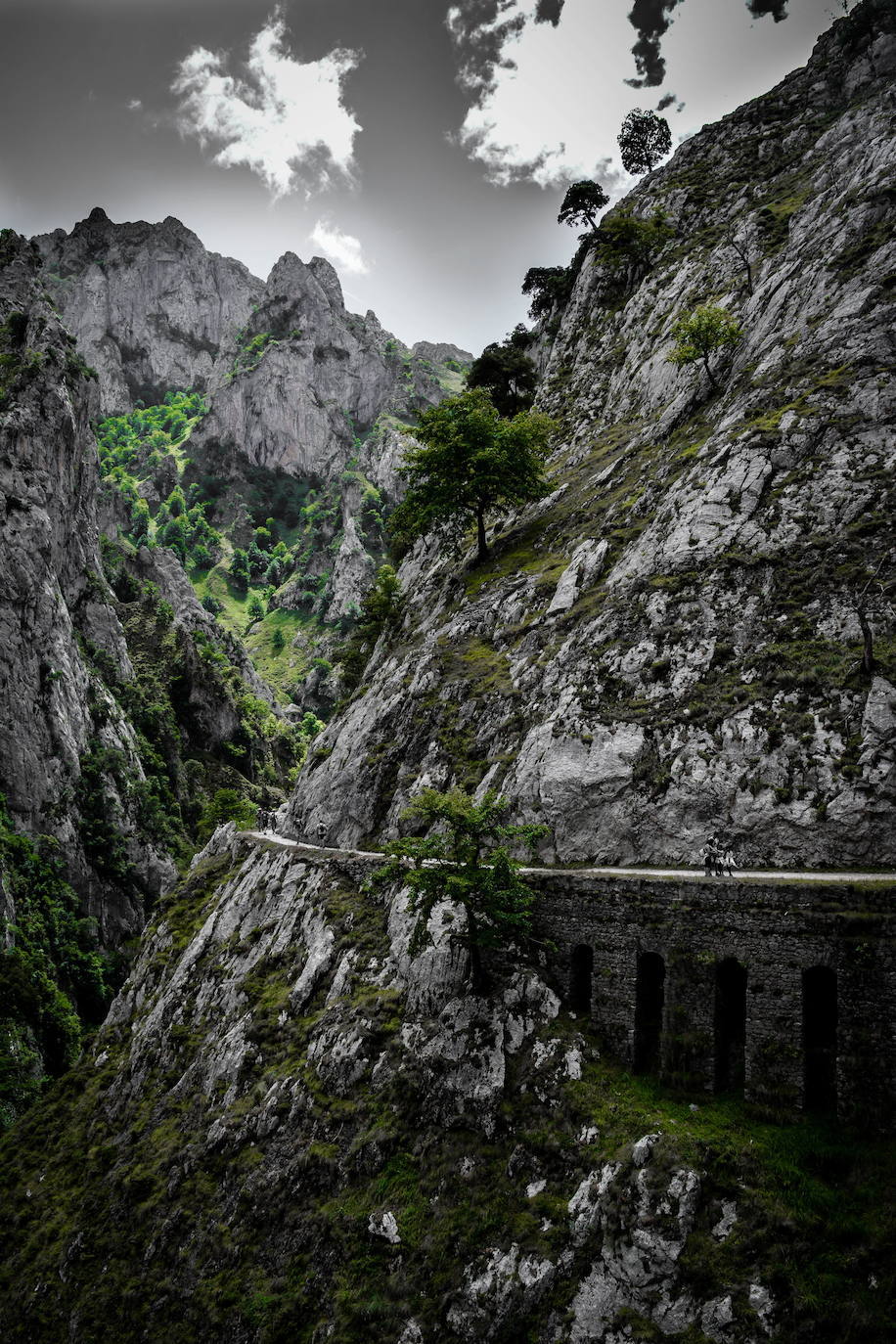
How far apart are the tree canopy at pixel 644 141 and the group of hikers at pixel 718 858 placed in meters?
91.0

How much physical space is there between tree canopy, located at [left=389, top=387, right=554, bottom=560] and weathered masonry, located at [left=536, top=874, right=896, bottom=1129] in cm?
2986

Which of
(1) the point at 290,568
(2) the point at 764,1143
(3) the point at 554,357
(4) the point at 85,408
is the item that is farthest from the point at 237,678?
(2) the point at 764,1143

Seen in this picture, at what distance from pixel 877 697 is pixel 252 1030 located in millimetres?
24003

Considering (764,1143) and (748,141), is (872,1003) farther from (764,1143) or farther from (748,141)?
(748,141)

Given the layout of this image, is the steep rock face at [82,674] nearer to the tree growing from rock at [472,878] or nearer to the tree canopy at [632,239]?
the tree growing from rock at [472,878]

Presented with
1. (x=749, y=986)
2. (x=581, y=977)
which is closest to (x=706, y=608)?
(x=581, y=977)

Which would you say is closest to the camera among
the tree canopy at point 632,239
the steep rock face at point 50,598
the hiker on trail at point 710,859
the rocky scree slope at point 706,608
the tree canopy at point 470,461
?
the hiker on trail at point 710,859

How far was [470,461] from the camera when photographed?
42562 millimetres

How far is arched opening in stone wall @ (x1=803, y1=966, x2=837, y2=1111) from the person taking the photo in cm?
1468

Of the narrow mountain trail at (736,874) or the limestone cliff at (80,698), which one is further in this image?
the limestone cliff at (80,698)

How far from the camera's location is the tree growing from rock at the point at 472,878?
19.0m

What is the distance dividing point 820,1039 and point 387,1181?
11368 millimetres

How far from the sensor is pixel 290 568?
7377 inches

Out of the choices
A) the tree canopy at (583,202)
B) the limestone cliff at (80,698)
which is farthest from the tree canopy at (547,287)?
the limestone cliff at (80,698)
